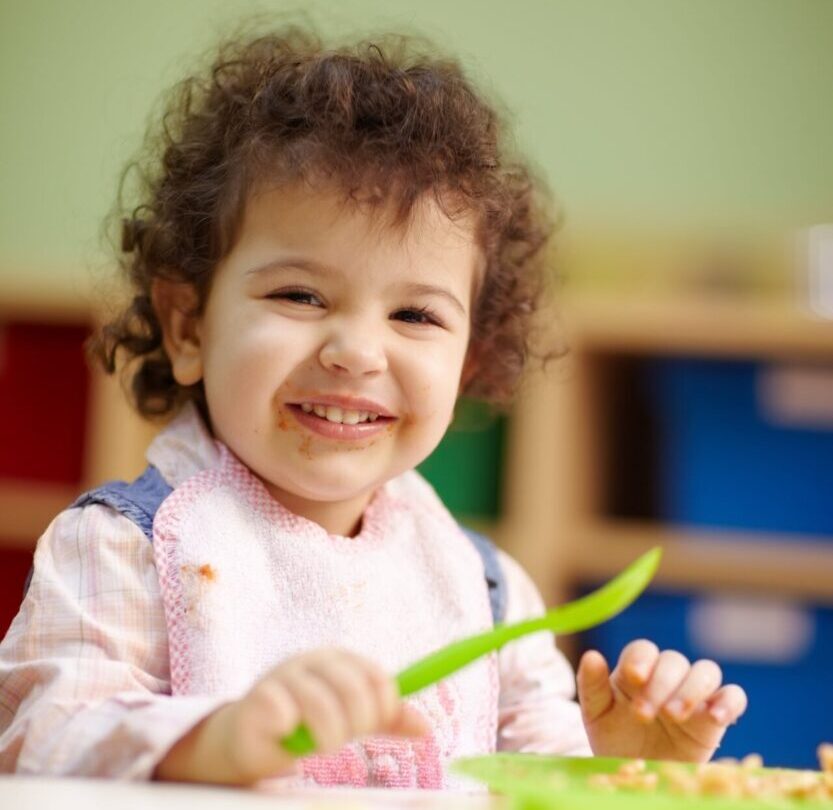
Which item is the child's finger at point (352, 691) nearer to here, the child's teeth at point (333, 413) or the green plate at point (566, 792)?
the green plate at point (566, 792)

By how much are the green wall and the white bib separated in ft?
5.27

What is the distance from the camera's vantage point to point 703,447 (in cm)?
209

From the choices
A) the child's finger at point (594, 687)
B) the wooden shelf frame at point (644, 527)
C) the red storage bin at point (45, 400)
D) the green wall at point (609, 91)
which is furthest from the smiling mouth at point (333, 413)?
the green wall at point (609, 91)

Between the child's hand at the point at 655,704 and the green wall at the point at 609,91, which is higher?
the green wall at the point at 609,91

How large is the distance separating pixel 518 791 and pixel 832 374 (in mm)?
1639

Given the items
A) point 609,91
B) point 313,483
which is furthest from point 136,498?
point 609,91

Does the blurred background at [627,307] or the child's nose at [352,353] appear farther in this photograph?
the blurred background at [627,307]

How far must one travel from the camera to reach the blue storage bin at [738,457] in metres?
2.05

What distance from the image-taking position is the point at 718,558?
2.04m

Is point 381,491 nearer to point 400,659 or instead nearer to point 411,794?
point 400,659

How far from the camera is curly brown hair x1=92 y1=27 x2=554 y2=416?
0.87 m

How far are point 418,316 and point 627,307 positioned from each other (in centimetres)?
126

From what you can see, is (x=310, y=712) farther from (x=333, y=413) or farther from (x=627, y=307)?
(x=627, y=307)

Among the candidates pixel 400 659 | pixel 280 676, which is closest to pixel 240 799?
pixel 280 676
